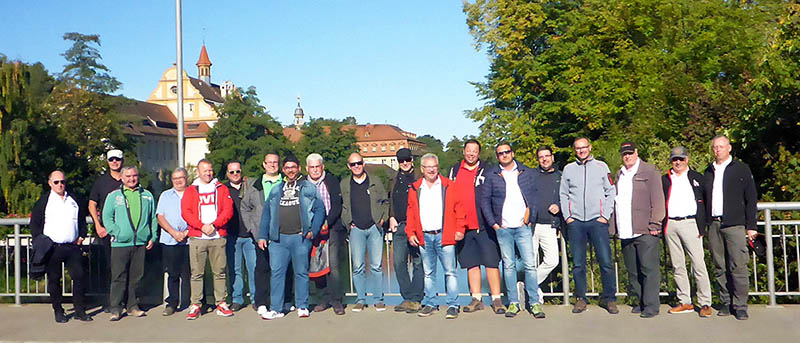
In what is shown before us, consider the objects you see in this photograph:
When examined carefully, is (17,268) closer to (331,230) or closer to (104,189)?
(104,189)

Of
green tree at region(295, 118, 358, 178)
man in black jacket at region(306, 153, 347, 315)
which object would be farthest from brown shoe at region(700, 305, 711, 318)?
green tree at region(295, 118, 358, 178)

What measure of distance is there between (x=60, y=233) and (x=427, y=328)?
4235mm

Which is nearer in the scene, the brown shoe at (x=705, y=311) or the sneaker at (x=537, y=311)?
the brown shoe at (x=705, y=311)

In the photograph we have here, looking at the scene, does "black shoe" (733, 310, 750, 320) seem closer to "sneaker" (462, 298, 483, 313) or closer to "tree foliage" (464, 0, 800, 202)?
"sneaker" (462, 298, 483, 313)

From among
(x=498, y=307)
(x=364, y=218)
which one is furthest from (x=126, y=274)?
(x=498, y=307)

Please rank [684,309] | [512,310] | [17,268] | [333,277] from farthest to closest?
[17,268], [333,277], [512,310], [684,309]

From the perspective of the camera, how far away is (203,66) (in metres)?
140

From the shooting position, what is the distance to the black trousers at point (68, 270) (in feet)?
28.8

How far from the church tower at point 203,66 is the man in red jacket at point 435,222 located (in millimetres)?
A: 136552

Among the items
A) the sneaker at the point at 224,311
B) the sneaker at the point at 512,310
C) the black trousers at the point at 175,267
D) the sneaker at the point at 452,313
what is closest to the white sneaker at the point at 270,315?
the sneaker at the point at 224,311

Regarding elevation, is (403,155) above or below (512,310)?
above

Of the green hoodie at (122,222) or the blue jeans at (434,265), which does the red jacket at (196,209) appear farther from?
the blue jeans at (434,265)

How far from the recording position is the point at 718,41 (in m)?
26.7

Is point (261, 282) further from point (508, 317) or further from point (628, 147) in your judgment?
point (628, 147)
